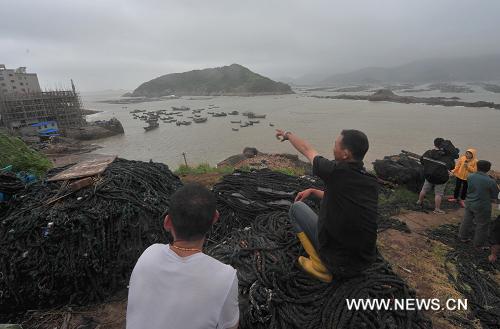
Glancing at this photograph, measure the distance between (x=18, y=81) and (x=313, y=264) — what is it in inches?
2460

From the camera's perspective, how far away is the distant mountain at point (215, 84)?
117 m

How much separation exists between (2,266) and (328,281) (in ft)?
13.0

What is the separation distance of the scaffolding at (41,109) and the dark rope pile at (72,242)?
1148 inches

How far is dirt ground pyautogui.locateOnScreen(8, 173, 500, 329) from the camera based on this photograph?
316 centimetres

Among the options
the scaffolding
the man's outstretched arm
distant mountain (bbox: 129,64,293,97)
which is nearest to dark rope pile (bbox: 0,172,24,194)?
the man's outstretched arm

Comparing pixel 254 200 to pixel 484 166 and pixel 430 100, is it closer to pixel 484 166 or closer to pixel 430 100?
pixel 484 166

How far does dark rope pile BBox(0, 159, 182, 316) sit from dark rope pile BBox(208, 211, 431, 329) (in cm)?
156

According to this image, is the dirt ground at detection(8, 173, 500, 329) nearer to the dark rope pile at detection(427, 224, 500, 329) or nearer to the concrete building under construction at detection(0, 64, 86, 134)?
the dark rope pile at detection(427, 224, 500, 329)

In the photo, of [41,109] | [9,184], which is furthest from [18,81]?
[9,184]

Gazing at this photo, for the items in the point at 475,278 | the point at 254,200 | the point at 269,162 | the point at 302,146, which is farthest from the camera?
the point at 269,162

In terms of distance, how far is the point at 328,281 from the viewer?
9.26ft

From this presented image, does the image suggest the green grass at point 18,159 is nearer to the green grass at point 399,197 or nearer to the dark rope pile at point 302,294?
the dark rope pile at point 302,294

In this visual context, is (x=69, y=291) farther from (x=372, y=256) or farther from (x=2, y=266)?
(x=372, y=256)

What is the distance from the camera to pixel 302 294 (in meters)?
2.86
